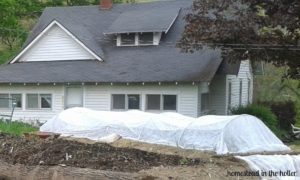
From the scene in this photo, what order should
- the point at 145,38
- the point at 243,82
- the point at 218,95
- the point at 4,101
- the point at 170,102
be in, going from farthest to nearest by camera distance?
the point at 243,82 → the point at 145,38 → the point at 4,101 → the point at 218,95 → the point at 170,102

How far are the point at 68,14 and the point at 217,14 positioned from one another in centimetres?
1419

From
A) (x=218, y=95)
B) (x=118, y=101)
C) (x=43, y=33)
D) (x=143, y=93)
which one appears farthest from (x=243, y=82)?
(x=43, y=33)

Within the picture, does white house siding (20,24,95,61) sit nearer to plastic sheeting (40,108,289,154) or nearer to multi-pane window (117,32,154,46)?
multi-pane window (117,32,154,46)

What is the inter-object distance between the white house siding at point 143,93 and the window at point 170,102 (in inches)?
9.6

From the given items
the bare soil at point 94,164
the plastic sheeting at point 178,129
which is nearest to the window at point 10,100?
the plastic sheeting at point 178,129

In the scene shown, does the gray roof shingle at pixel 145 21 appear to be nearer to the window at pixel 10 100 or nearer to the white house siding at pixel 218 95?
the white house siding at pixel 218 95

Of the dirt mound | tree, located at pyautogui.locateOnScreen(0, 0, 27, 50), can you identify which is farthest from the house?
the dirt mound

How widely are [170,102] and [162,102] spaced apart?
14.9 inches

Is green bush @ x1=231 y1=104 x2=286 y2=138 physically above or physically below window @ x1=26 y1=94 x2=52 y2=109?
below

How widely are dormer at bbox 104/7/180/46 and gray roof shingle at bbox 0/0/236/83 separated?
272 millimetres

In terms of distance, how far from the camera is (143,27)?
28.0 meters

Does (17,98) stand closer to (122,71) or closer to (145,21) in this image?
(122,71)

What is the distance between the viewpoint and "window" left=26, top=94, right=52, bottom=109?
27484 millimetres

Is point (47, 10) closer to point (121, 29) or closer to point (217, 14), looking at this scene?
point (121, 29)
